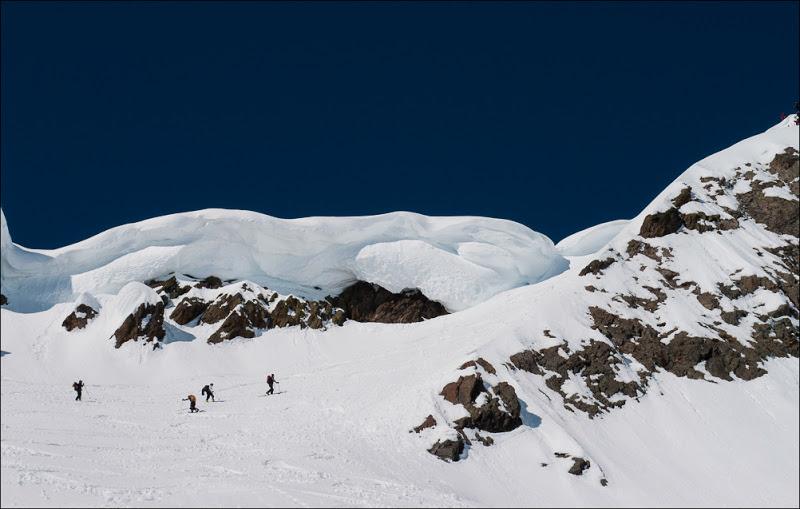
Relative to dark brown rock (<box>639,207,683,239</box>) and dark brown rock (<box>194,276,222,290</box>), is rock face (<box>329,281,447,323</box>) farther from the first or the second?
dark brown rock (<box>639,207,683,239</box>)

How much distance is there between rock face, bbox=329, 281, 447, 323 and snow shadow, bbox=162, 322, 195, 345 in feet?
39.2

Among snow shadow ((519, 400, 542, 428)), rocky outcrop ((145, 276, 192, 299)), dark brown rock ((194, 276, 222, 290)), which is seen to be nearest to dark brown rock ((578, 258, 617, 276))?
snow shadow ((519, 400, 542, 428))

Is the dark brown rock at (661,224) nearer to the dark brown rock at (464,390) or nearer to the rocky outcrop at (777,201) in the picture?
the rocky outcrop at (777,201)

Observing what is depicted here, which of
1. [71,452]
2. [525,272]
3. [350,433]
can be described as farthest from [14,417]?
[525,272]

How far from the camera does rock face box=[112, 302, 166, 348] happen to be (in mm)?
44250

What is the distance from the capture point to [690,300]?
37.1 meters

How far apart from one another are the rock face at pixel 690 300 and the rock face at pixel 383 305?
16.0 meters

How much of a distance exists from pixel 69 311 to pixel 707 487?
40673mm

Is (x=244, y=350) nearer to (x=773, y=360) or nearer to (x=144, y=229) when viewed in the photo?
(x=144, y=229)

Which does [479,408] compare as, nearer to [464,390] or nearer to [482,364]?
[464,390]

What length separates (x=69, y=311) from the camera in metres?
45.7

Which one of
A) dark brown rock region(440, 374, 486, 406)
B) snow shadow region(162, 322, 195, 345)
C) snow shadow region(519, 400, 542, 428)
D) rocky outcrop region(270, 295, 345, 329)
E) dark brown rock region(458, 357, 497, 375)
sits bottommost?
snow shadow region(519, 400, 542, 428)

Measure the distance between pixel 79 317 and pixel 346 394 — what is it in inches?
886

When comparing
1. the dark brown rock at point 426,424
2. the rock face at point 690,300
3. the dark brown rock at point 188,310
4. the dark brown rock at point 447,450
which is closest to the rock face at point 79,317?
the dark brown rock at point 188,310
